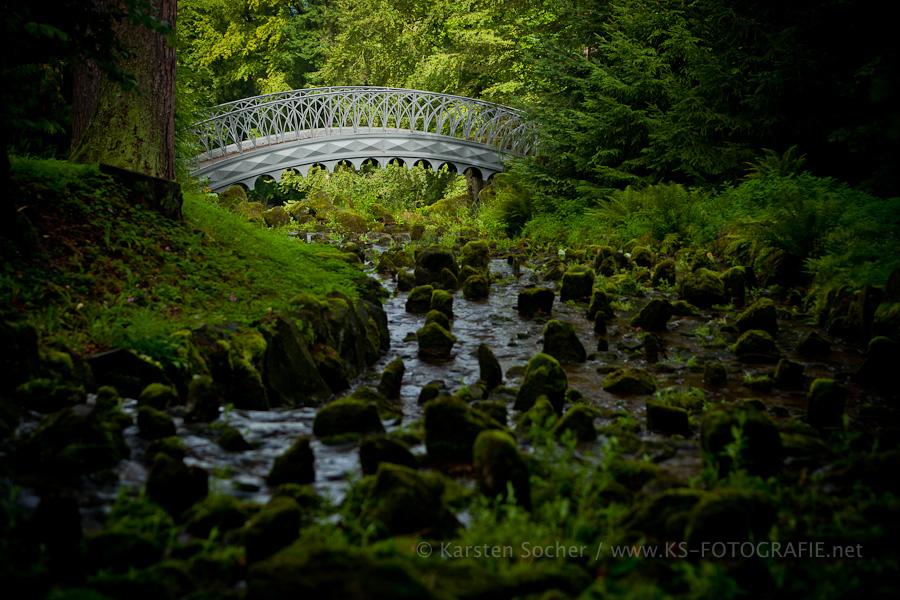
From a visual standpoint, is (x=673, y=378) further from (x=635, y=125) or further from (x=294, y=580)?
(x=635, y=125)

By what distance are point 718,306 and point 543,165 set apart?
8.36 metres

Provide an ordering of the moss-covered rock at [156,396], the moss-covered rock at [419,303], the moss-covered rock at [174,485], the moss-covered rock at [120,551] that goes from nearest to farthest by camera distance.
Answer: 1. the moss-covered rock at [120,551]
2. the moss-covered rock at [174,485]
3. the moss-covered rock at [156,396]
4. the moss-covered rock at [419,303]

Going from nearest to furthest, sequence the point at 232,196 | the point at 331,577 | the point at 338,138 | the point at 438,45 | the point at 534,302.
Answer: the point at 331,577, the point at 534,302, the point at 232,196, the point at 338,138, the point at 438,45

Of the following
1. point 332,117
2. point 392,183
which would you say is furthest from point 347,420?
point 392,183

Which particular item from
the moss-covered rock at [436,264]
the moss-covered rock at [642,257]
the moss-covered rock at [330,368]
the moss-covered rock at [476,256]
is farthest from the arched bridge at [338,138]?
the moss-covered rock at [330,368]

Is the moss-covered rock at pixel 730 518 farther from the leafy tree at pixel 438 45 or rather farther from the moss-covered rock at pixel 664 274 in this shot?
the leafy tree at pixel 438 45

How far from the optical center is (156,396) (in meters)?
3.45

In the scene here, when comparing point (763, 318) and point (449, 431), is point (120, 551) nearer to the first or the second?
point (449, 431)

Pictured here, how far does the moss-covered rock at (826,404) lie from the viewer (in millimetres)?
3834

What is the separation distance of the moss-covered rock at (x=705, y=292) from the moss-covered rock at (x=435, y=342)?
3.51m

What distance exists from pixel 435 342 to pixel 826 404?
3312 millimetres

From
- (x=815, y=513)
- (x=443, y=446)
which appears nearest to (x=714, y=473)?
(x=815, y=513)

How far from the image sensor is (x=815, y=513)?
2.56m

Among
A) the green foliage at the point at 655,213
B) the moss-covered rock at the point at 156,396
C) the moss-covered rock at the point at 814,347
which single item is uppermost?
the green foliage at the point at 655,213
